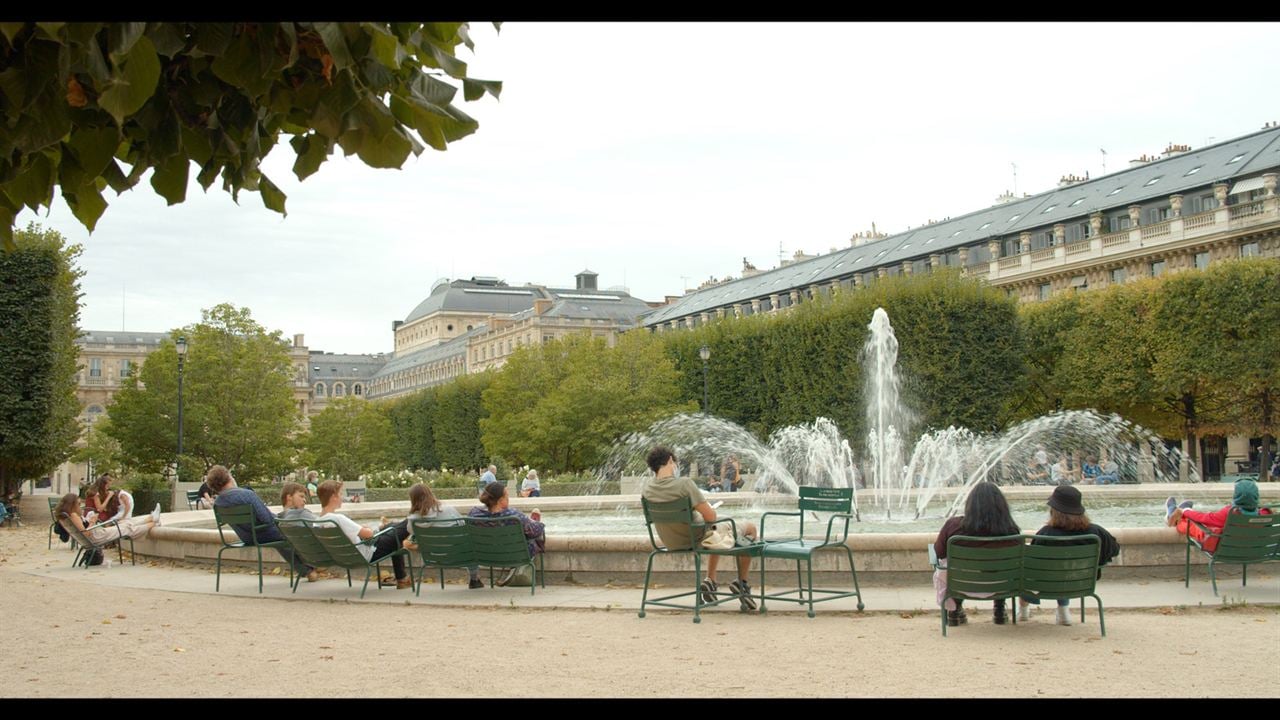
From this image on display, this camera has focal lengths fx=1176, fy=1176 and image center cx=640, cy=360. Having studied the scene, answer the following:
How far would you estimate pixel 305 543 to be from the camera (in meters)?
11.7

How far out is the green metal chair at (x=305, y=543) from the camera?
11414mm

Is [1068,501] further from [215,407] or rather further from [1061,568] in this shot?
[215,407]

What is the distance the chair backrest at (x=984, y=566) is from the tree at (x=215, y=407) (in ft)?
146

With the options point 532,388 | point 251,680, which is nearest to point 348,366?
point 532,388

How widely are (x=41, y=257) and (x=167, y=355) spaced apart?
17773 millimetres

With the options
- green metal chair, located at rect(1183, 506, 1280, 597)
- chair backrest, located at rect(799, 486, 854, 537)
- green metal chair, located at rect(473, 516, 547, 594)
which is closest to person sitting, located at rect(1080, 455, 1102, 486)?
chair backrest, located at rect(799, 486, 854, 537)

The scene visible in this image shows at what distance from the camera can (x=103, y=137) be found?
3.93m

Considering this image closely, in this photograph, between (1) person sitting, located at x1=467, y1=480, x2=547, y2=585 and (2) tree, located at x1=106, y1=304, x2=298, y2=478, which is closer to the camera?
(1) person sitting, located at x1=467, y1=480, x2=547, y2=585

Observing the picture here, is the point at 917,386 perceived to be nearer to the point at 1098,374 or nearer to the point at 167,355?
the point at 1098,374

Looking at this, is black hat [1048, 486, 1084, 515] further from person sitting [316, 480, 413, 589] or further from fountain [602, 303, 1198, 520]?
fountain [602, 303, 1198, 520]

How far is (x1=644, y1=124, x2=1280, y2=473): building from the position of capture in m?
52.6

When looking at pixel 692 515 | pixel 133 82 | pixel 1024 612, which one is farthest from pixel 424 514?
pixel 133 82
